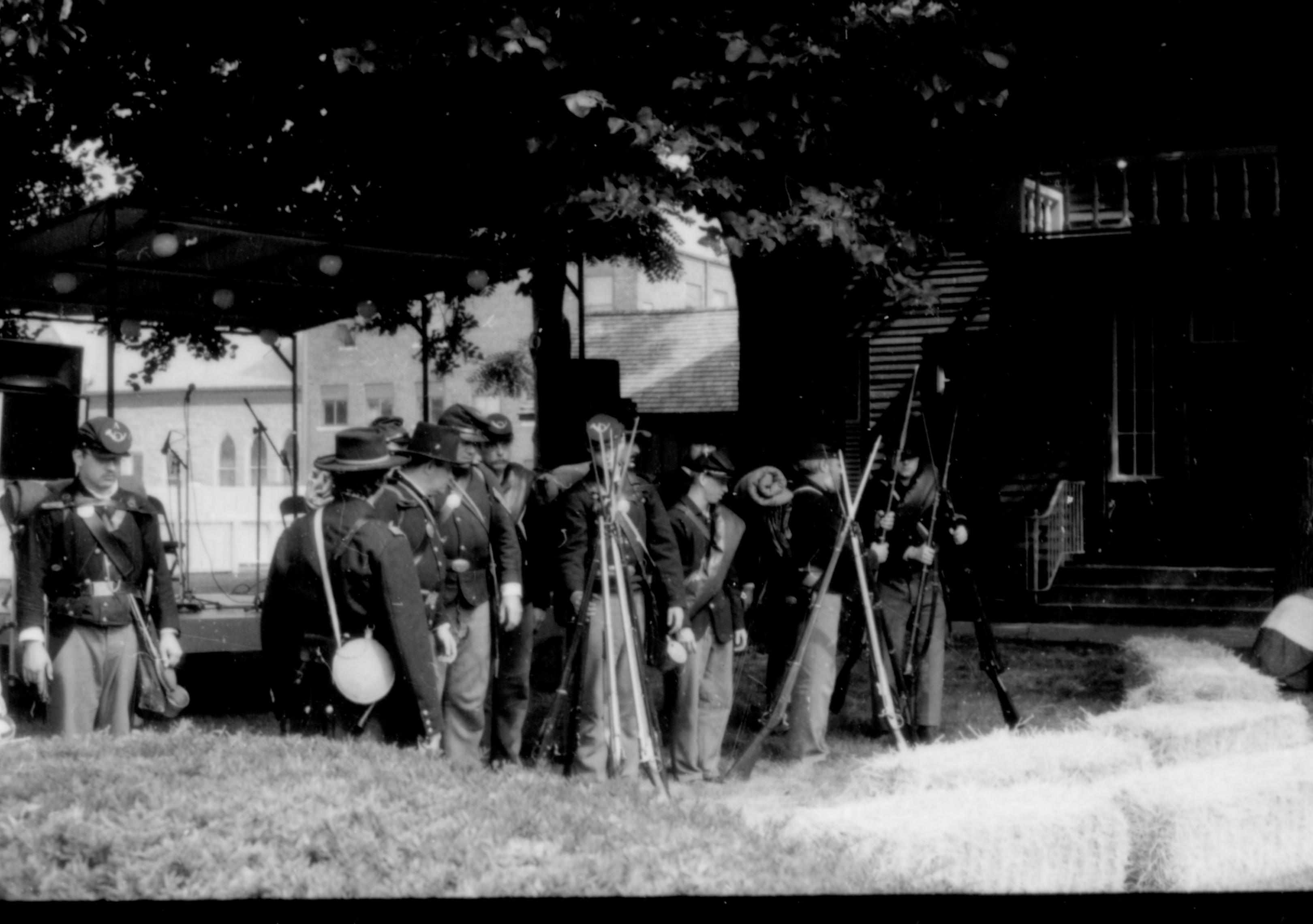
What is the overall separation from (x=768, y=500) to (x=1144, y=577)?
6.82 meters

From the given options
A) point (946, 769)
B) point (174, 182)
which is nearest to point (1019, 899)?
point (946, 769)

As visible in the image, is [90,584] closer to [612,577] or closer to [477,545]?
[477,545]

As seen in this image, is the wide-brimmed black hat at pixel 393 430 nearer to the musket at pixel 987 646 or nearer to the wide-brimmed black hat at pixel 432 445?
the wide-brimmed black hat at pixel 432 445

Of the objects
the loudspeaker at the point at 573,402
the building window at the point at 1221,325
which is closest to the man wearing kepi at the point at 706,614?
the loudspeaker at the point at 573,402

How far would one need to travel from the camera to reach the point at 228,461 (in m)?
44.3

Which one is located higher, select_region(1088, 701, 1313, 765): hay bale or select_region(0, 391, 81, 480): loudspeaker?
select_region(0, 391, 81, 480): loudspeaker

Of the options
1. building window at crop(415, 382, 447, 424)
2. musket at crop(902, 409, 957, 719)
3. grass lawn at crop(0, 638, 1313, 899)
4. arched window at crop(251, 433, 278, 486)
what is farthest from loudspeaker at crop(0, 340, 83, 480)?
arched window at crop(251, 433, 278, 486)

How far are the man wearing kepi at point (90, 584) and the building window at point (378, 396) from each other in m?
35.7

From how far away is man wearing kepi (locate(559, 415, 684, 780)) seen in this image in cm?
707

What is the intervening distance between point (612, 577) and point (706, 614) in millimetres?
792

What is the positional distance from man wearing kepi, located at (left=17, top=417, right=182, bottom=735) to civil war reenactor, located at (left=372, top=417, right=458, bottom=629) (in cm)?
119

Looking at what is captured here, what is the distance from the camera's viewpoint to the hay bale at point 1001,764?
5.64 metres

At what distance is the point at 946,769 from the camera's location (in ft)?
18.7

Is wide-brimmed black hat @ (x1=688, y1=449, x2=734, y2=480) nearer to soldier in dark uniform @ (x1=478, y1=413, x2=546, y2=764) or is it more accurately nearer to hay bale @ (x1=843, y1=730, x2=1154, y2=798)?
soldier in dark uniform @ (x1=478, y1=413, x2=546, y2=764)
